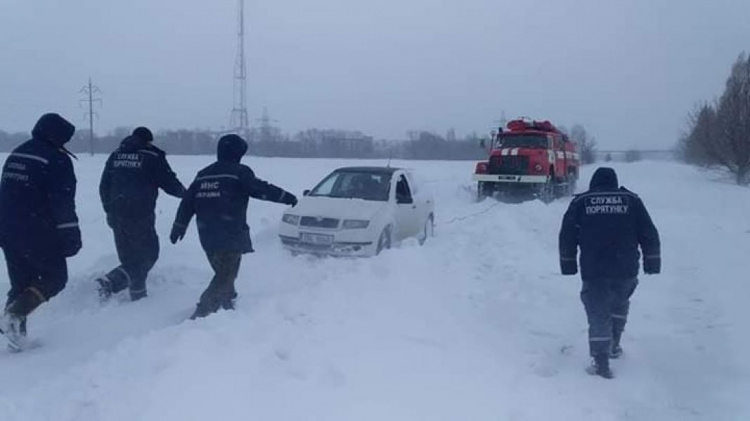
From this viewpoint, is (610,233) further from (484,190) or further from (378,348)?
(484,190)

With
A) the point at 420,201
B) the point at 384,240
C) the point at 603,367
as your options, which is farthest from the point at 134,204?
the point at 420,201

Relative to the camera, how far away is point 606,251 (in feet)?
18.3

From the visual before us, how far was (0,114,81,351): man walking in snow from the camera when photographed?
5586 mm

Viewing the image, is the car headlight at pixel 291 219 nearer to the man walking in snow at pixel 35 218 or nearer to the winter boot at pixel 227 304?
the winter boot at pixel 227 304

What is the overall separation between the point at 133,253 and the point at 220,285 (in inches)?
48.8

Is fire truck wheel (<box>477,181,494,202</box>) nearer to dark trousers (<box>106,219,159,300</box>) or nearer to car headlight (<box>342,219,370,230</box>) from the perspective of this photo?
car headlight (<box>342,219,370,230</box>)

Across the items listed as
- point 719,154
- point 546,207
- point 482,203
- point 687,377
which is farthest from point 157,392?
point 719,154

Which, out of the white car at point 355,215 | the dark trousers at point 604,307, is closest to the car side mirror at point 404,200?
the white car at point 355,215

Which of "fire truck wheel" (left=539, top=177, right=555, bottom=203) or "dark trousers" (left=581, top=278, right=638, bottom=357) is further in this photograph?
"fire truck wheel" (left=539, top=177, right=555, bottom=203)

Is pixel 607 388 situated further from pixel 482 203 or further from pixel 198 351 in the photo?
pixel 482 203

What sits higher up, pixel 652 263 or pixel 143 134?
pixel 143 134

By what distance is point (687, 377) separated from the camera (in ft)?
18.5

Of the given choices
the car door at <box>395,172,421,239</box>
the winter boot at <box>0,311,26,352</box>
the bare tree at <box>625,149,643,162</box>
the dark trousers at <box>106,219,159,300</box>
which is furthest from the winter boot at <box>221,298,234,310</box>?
the bare tree at <box>625,149,643,162</box>

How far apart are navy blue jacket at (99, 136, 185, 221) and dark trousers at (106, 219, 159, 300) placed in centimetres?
9
